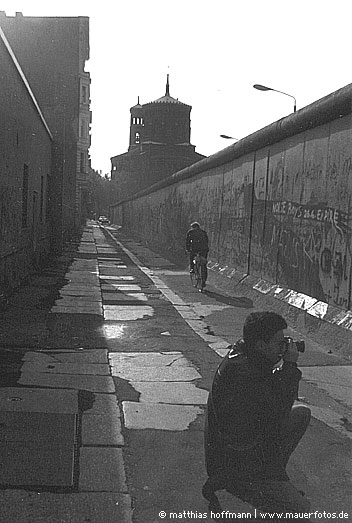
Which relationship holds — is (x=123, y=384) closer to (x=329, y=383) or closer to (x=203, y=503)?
(x=329, y=383)

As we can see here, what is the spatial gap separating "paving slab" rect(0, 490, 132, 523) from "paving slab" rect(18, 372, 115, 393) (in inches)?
104

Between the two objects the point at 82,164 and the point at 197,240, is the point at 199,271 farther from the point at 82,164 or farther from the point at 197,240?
the point at 82,164

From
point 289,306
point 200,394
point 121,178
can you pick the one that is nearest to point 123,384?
point 200,394

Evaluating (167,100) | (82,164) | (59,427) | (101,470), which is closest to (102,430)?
(59,427)

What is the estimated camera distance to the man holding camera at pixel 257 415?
429 cm

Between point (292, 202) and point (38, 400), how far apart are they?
7.22m

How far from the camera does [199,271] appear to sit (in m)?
17.6

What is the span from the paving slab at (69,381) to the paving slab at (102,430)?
0.97 metres

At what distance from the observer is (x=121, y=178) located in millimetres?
100188

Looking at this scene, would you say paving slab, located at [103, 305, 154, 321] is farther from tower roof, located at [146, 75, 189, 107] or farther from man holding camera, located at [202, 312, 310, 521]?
tower roof, located at [146, 75, 189, 107]

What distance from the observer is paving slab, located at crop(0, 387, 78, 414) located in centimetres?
628

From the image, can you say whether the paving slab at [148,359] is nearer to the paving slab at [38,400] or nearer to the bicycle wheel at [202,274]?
the paving slab at [38,400]

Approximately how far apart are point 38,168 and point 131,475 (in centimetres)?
1942

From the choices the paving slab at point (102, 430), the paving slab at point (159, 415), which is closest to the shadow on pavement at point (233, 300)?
the paving slab at point (159, 415)
